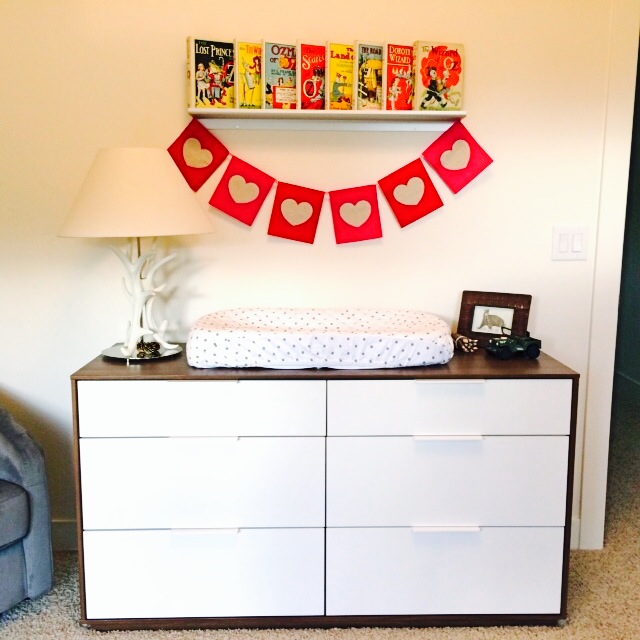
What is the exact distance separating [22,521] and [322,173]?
4.44 ft

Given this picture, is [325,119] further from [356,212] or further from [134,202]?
[134,202]

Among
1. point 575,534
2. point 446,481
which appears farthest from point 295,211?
point 575,534

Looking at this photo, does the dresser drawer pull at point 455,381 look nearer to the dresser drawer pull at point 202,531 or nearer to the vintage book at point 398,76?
the dresser drawer pull at point 202,531

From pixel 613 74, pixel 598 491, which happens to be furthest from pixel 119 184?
pixel 598 491

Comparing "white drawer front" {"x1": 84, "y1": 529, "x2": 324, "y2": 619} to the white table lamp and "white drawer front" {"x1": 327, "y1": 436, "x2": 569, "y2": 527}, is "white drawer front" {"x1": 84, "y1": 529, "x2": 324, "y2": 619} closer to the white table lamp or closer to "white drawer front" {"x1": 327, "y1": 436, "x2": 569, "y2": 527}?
"white drawer front" {"x1": 327, "y1": 436, "x2": 569, "y2": 527}

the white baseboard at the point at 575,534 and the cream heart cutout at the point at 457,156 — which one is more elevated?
the cream heart cutout at the point at 457,156

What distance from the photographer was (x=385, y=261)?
7.50 feet

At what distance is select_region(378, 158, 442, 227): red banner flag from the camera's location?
2242 mm

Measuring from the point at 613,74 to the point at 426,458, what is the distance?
134 cm

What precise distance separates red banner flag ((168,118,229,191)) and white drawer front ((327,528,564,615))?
3.82ft

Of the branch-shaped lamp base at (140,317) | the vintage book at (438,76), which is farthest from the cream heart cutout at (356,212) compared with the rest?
the branch-shaped lamp base at (140,317)

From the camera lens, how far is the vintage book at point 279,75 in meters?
2.09

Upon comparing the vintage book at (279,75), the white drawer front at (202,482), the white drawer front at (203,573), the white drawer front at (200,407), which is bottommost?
the white drawer front at (203,573)

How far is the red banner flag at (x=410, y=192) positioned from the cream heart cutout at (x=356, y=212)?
0.08 m
